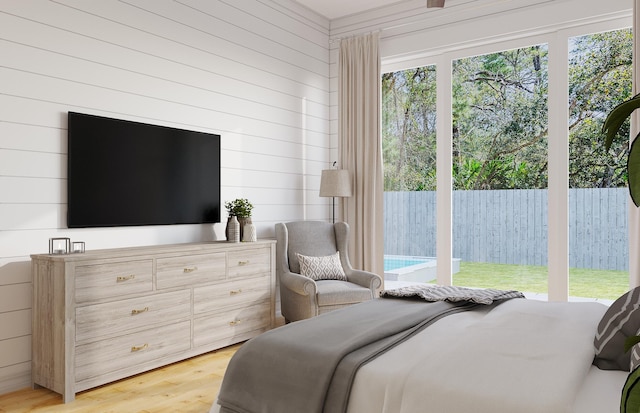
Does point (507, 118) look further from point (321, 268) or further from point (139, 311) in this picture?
point (139, 311)

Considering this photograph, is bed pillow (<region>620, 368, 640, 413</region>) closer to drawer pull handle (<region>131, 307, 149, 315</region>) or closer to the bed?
the bed

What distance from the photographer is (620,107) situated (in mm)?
550

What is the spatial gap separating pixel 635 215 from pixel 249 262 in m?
3.07

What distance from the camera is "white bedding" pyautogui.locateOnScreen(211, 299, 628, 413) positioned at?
5.19 feet

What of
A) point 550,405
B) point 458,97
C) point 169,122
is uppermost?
point 458,97

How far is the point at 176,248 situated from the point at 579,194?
11.0 feet

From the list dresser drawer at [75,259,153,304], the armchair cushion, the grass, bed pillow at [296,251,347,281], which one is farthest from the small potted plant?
the grass

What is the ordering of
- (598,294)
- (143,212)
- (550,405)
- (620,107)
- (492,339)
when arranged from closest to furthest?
(620,107) < (550,405) < (492,339) < (143,212) < (598,294)

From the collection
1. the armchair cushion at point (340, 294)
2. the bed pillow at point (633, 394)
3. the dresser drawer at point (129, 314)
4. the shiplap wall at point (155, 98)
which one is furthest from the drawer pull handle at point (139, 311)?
the bed pillow at point (633, 394)

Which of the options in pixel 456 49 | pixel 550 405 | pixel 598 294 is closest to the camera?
pixel 550 405

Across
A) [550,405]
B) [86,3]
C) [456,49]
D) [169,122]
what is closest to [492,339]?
[550,405]

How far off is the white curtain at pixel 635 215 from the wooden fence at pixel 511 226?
0.16 metres

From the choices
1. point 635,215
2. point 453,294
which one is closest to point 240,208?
point 453,294

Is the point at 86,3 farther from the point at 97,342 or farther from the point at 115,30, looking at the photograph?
the point at 97,342
